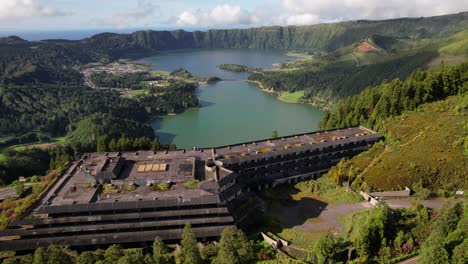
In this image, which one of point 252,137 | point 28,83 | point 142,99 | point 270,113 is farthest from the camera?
point 28,83

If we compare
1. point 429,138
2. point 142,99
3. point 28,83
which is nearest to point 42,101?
point 28,83

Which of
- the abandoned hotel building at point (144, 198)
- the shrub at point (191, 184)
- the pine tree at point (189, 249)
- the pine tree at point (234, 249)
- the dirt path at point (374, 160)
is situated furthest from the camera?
the dirt path at point (374, 160)

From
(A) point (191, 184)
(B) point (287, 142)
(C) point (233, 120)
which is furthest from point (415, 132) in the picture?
(C) point (233, 120)

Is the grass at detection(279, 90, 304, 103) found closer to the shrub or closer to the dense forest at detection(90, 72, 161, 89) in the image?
the dense forest at detection(90, 72, 161, 89)

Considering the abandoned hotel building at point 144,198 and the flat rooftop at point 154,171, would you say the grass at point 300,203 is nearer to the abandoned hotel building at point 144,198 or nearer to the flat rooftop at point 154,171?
the abandoned hotel building at point 144,198

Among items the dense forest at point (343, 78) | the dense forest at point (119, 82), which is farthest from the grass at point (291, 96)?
the dense forest at point (119, 82)

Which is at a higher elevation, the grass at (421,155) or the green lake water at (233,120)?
the grass at (421,155)

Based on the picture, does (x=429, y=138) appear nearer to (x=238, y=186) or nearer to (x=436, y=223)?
Result: (x=436, y=223)
